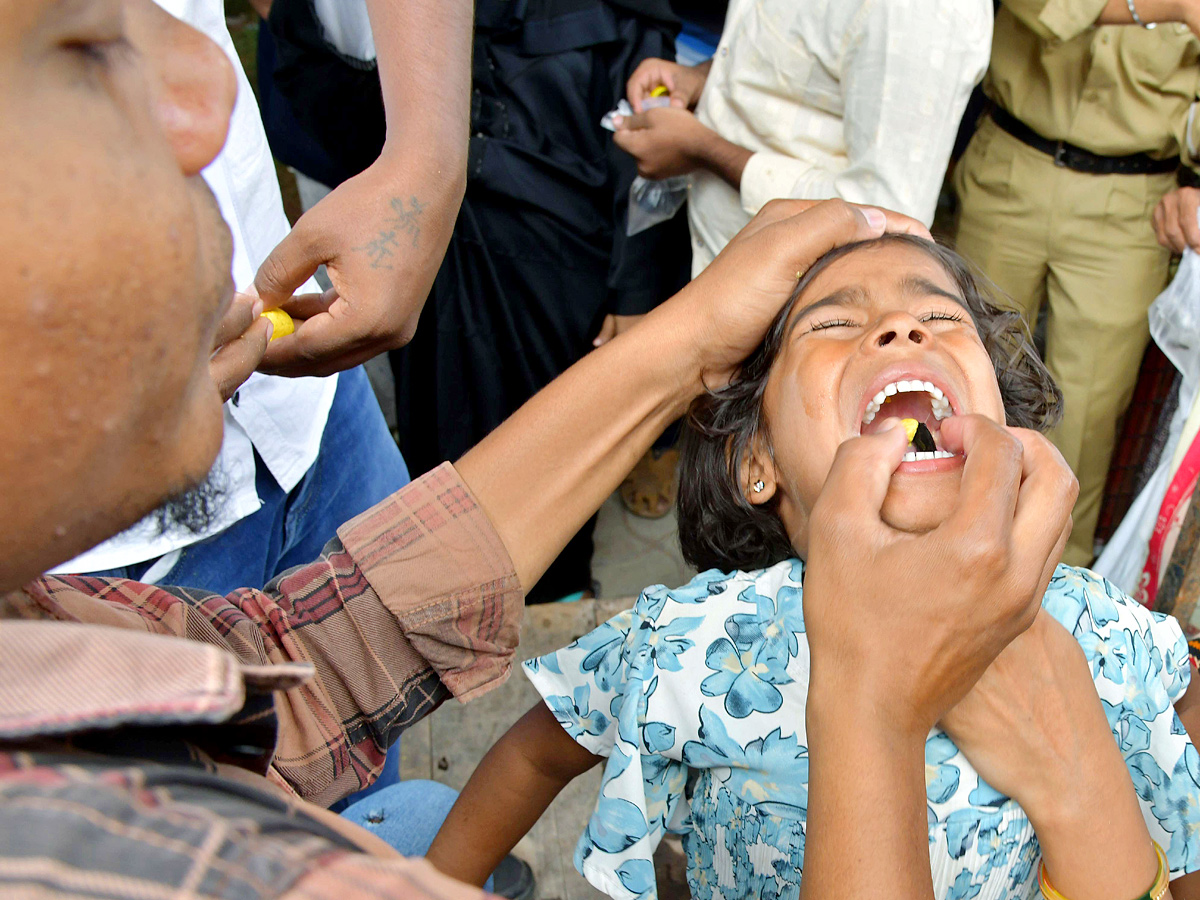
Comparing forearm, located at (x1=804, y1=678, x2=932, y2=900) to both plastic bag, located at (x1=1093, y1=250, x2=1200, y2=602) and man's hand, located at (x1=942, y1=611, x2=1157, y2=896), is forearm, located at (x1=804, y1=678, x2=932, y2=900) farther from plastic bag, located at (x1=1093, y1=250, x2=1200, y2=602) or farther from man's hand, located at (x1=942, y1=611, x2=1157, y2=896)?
plastic bag, located at (x1=1093, y1=250, x2=1200, y2=602)

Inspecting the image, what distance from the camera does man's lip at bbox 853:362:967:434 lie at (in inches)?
56.2

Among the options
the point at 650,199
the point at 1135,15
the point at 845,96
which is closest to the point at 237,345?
the point at 845,96

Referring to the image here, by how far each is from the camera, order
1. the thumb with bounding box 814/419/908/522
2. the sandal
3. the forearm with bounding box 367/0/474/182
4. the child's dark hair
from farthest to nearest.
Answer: the sandal → the child's dark hair → the forearm with bounding box 367/0/474/182 → the thumb with bounding box 814/419/908/522

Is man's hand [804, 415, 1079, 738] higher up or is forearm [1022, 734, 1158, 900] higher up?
man's hand [804, 415, 1079, 738]

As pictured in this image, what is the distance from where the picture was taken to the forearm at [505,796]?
156 centimetres

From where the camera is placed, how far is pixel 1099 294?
2.93 metres

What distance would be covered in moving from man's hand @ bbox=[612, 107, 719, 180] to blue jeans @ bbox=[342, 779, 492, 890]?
1844mm

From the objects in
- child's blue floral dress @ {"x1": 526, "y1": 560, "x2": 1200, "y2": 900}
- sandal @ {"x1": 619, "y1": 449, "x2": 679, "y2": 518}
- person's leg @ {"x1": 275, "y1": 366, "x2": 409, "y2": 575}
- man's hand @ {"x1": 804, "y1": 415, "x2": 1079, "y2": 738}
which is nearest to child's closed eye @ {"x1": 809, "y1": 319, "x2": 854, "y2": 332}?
child's blue floral dress @ {"x1": 526, "y1": 560, "x2": 1200, "y2": 900}

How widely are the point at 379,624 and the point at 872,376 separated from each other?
2.73ft

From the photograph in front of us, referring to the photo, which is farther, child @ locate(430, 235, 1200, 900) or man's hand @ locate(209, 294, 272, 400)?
child @ locate(430, 235, 1200, 900)

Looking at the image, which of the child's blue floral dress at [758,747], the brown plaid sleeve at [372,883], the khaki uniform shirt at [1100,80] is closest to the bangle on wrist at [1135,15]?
the khaki uniform shirt at [1100,80]

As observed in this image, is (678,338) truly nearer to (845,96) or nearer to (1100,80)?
(845,96)

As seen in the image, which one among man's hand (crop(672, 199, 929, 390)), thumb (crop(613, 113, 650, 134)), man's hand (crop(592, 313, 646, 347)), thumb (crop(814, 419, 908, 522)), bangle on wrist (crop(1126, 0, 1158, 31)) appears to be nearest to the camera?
thumb (crop(814, 419, 908, 522))

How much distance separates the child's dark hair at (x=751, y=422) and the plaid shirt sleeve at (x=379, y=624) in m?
0.58
